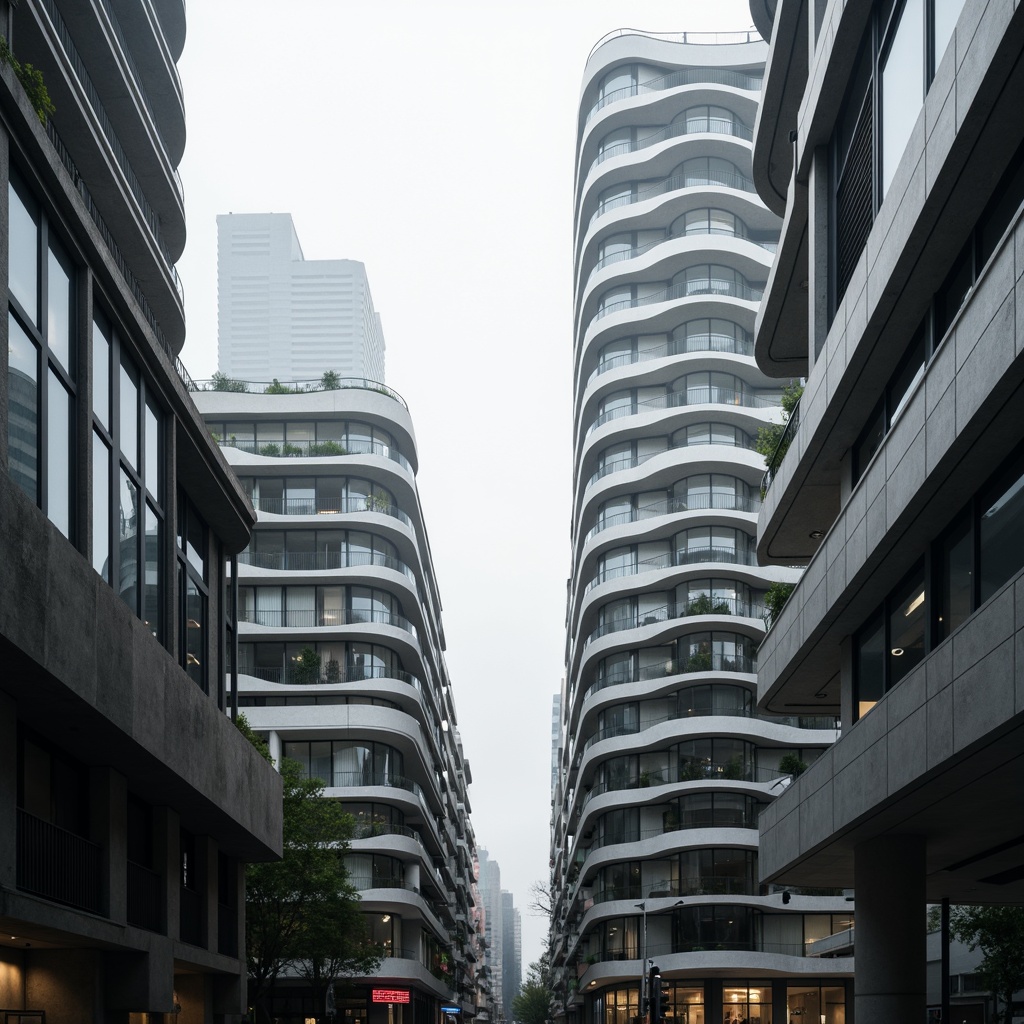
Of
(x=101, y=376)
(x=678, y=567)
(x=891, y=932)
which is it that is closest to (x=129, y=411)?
(x=101, y=376)

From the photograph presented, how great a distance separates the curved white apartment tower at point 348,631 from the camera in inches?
2530

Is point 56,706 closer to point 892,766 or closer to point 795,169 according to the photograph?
point 892,766

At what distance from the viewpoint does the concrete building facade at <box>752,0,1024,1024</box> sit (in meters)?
15.8

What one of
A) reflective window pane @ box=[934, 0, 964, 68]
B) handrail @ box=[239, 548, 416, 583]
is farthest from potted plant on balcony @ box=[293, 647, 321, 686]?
reflective window pane @ box=[934, 0, 964, 68]

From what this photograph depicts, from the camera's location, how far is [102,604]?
60.1ft

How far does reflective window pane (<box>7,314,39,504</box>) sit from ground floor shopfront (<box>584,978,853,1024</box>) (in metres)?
55.0

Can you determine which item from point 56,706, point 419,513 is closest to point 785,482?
point 56,706

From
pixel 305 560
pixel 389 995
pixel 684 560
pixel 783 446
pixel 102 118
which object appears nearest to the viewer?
pixel 783 446

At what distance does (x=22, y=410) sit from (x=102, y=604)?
9.59ft

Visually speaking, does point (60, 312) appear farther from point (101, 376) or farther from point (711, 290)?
A: point (711, 290)

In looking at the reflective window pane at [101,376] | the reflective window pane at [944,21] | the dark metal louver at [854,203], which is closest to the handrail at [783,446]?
the dark metal louver at [854,203]

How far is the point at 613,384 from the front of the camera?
2965 inches

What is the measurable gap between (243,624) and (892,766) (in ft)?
166

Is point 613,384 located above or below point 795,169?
above
